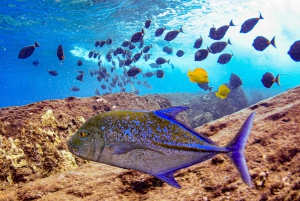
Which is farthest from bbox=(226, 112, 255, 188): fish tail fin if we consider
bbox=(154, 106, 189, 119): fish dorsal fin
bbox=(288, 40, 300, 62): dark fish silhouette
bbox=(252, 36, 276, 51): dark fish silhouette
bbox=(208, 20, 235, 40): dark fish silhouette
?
bbox=(208, 20, 235, 40): dark fish silhouette

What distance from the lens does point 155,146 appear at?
1.22 m

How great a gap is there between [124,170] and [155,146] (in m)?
1.28

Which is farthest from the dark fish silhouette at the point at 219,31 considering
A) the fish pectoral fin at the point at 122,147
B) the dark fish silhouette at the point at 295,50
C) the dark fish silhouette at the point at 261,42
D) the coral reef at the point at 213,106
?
the fish pectoral fin at the point at 122,147

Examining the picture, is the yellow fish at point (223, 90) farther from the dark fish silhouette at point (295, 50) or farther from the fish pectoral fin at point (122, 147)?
the fish pectoral fin at point (122, 147)

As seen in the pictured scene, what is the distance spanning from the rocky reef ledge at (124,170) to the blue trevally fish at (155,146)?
2.37 feet

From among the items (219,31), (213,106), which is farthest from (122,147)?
(213,106)

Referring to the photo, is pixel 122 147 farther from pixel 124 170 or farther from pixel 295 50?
pixel 295 50

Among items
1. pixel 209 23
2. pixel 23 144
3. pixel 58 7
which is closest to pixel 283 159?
pixel 23 144

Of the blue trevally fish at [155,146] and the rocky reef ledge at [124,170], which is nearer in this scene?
the blue trevally fish at [155,146]

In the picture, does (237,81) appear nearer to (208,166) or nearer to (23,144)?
(208,166)

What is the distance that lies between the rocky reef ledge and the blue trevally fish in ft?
2.37

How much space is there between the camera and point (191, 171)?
2.18 metres

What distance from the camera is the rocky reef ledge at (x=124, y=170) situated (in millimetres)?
1851

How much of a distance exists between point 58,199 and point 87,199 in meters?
0.26
